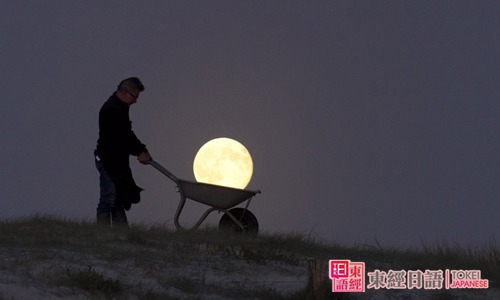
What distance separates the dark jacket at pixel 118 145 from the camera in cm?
975

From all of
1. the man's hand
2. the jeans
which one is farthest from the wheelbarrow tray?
the jeans

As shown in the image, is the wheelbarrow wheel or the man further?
the wheelbarrow wheel

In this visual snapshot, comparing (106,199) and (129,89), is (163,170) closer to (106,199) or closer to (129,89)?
(106,199)

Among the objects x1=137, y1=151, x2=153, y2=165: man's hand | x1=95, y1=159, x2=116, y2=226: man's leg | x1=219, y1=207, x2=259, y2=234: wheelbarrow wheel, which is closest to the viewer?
x1=95, y1=159, x2=116, y2=226: man's leg

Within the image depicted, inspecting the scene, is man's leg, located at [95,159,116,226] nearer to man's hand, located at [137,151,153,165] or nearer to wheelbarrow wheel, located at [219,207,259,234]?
man's hand, located at [137,151,153,165]

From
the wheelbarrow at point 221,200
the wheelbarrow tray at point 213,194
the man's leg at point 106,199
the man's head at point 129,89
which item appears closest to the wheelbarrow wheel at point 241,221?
the wheelbarrow at point 221,200

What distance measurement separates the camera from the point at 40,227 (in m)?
9.41

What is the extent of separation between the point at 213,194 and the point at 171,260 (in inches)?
89.0

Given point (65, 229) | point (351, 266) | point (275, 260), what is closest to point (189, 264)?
point (275, 260)

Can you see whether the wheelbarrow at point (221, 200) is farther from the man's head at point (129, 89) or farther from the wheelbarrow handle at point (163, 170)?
the man's head at point (129, 89)

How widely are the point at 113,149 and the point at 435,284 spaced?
3.87 m

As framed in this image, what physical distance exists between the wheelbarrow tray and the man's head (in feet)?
3.54

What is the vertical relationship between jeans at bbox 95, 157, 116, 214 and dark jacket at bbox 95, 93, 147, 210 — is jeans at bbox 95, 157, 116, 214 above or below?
below

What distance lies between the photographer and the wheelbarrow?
988 centimetres
